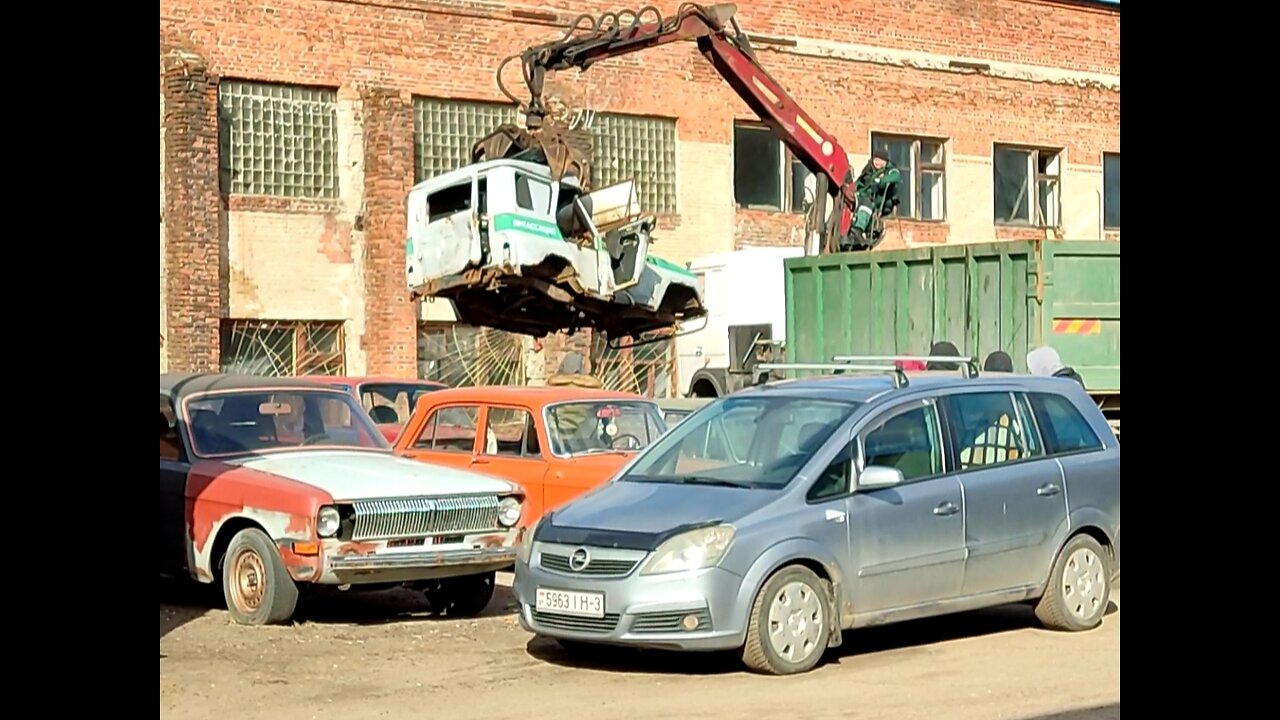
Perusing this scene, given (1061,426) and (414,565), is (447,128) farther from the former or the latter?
(1061,426)

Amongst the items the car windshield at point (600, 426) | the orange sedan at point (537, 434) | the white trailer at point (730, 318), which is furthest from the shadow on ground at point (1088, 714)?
the white trailer at point (730, 318)

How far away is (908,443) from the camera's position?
1030 centimetres

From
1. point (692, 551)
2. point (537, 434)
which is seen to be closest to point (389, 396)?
point (537, 434)

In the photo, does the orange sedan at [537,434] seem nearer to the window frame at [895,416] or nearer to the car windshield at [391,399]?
the car windshield at [391,399]

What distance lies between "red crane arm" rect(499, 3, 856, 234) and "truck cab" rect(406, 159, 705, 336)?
3.58 m

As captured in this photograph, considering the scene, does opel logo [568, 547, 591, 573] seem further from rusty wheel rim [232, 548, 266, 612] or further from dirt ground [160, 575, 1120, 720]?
rusty wheel rim [232, 548, 266, 612]

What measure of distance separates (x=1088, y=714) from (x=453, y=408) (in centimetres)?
716

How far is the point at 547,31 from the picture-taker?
29.7m

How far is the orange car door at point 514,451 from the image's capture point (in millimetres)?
13023
